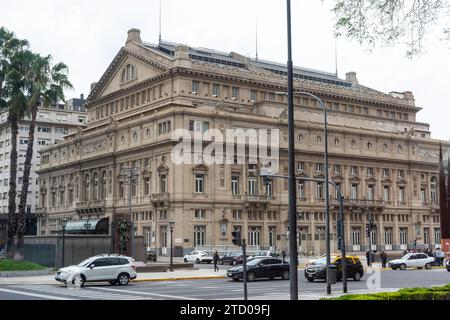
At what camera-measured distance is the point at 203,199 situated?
249 feet

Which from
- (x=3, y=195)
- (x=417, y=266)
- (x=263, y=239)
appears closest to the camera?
(x=417, y=266)

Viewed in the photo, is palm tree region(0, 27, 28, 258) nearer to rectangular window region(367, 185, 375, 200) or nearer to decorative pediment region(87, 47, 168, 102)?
decorative pediment region(87, 47, 168, 102)

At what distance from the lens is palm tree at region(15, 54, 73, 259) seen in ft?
160

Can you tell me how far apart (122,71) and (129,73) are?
218 centimetres

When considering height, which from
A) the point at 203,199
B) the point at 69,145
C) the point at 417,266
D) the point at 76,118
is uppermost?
the point at 76,118

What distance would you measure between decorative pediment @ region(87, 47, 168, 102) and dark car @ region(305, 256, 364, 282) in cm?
5367

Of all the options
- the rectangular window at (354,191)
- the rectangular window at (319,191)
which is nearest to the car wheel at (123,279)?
the rectangular window at (319,191)

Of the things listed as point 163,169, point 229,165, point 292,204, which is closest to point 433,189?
point 229,165

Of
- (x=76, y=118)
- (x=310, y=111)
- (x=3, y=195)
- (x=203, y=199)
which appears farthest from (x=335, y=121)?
(x=3, y=195)

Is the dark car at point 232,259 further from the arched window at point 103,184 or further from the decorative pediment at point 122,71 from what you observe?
the decorative pediment at point 122,71

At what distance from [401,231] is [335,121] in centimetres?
1985

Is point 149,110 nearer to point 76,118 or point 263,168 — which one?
point 263,168

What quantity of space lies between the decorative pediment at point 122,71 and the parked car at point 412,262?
4546 centimetres

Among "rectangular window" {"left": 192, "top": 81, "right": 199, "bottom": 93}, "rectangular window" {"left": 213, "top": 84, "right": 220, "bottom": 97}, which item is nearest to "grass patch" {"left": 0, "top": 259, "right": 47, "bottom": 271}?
"rectangular window" {"left": 192, "top": 81, "right": 199, "bottom": 93}
